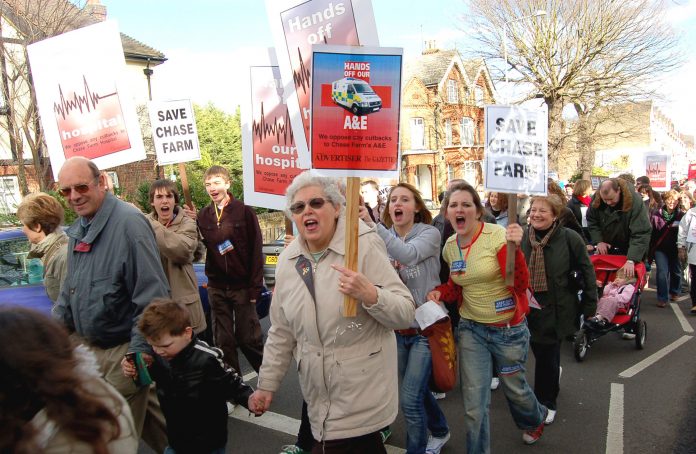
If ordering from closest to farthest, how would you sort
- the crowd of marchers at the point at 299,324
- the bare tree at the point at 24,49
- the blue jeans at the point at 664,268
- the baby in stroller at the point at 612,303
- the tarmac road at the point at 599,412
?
the crowd of marchers at the point at 299,324 < the tarmac road at the point at 599,412 < the baby in stroller at the point at 612,303 < the blue jeans at the point at 664,268 < the bare tree at the point at 24,49

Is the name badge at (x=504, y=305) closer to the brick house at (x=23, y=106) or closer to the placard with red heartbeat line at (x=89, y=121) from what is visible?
the placard with red heartbeat line at (x=89, y=121)

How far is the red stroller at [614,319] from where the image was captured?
244 inches

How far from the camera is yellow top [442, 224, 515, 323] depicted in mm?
3602

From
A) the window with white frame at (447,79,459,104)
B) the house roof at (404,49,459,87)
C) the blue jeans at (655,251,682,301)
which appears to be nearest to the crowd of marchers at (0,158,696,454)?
the blue jeans at (655,251,682,301)

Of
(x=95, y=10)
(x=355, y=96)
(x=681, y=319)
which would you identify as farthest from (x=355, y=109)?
(x=95, y=10)

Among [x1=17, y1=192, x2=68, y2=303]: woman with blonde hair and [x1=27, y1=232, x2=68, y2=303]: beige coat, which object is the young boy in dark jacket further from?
[x1=17, y1=192, x2=68, y2=303]: woman with blonde hair

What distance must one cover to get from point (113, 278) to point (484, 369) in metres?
2.34

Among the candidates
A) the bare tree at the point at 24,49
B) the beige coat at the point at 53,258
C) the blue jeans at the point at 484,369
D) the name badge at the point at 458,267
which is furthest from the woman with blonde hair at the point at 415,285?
the bare tree at the point at 24,49

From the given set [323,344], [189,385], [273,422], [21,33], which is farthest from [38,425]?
[21,33]

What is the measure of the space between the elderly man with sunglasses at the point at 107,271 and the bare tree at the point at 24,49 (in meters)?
13.4

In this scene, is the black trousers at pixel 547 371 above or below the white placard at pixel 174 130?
below

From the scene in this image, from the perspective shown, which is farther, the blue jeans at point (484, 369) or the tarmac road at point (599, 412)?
the tarmac road at point (599, 412)

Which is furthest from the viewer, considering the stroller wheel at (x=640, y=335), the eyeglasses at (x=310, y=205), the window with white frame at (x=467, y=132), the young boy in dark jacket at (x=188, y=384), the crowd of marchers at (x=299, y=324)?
the window with white frame at (x=467, y=132)

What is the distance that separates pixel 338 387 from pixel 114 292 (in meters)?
1.44
